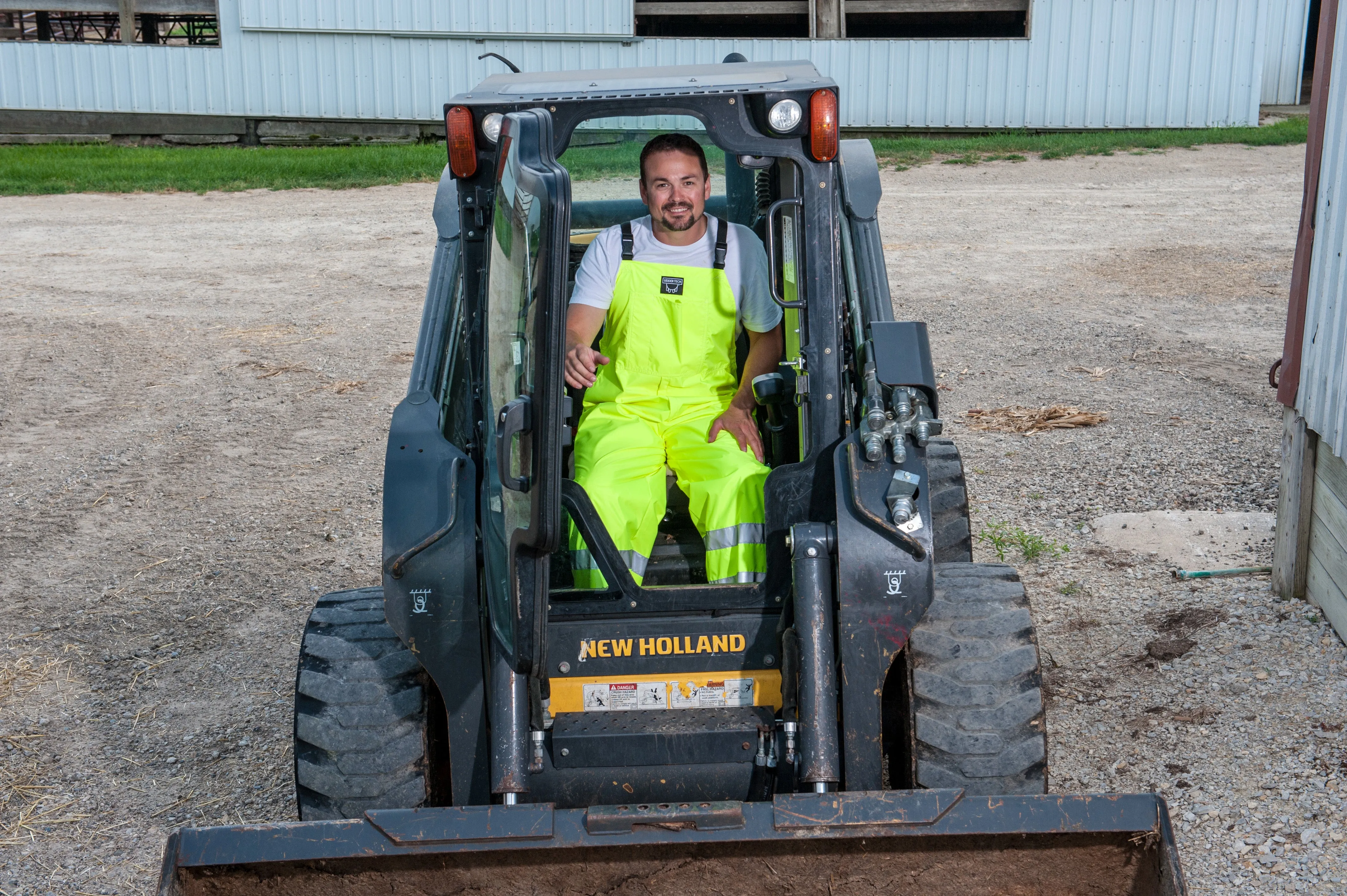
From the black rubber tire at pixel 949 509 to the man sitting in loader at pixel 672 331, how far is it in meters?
1.01

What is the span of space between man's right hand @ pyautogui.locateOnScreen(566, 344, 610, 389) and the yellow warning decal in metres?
0.82

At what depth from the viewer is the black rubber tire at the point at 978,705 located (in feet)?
10.3

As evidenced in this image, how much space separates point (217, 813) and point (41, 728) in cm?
105

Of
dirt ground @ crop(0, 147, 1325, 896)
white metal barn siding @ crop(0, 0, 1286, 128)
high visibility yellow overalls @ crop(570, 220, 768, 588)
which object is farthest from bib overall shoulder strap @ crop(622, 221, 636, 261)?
white metal barn siding @ crop(0, 0, 1286, 128)

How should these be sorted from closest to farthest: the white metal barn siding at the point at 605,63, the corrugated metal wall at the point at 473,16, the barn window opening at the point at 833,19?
the white metal barn siding at the point at 605,63 < the corrugated metal wall at the point at 473,16 < the barn window opening at the point at 833,19

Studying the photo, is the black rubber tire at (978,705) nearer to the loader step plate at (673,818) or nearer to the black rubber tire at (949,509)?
the loader step plate at (673,818)

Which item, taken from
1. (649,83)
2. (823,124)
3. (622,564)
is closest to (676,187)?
(649,83)

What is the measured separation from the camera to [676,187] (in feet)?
12.2

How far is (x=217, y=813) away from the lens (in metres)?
4.10

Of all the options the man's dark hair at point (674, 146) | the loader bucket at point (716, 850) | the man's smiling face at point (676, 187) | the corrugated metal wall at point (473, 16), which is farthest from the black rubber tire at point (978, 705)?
the corrugated metal wall at point (473, 16)

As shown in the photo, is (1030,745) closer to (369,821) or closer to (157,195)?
(369,821)

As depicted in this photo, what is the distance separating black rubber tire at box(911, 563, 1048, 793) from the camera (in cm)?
315

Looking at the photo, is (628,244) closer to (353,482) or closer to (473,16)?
(353,482)

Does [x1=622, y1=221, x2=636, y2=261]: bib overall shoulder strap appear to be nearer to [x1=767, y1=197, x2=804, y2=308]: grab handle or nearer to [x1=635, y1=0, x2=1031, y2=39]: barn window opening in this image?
[x1=767, y1=197, x2=804, y2=308]: grab handle
